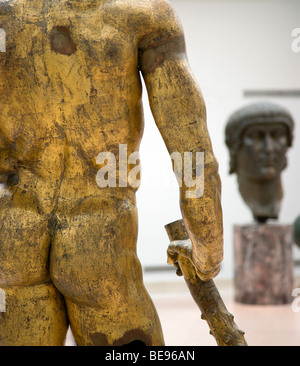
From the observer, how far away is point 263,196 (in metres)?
6.03

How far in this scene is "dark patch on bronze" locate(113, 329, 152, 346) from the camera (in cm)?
187

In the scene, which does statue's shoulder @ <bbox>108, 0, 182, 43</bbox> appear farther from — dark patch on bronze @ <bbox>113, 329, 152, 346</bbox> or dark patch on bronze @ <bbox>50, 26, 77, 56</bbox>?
dark patch on bronze @ <bbox>113, 329, 152, 346</bbox>

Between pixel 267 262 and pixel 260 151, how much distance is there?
1067 mm

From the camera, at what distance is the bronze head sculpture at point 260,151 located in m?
5.87

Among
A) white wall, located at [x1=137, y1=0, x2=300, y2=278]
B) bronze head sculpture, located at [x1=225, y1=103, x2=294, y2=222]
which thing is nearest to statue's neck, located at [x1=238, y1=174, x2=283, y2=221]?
bronze head sculpture, located at [x1=225, y1=103, x2=294, y2=222]

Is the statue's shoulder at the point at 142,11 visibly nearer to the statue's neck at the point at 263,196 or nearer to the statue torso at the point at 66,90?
the statue torso at the point at 66,90

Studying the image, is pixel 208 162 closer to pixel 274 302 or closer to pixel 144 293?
pixel 144 293

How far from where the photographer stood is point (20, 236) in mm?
1847

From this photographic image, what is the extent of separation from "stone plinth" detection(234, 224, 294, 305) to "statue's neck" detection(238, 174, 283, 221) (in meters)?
0.16

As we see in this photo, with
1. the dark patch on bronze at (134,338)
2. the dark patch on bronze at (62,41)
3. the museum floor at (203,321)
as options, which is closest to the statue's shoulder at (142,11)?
the dark patch on bronze at (62,41)

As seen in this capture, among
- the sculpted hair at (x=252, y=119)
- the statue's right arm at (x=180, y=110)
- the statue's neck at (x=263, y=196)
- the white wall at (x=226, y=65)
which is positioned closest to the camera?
the statue's right arm at (x=180, y=110)

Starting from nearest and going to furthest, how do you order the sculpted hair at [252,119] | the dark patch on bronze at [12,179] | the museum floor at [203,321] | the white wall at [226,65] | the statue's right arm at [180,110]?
the statue's right arm at [180,110]
the dark patch on bronze at [12,179]
the museum floor at [203,321]
the sculpted hair at [252,119]
the white wall at [226,65]

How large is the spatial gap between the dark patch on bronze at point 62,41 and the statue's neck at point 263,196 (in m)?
4.41
